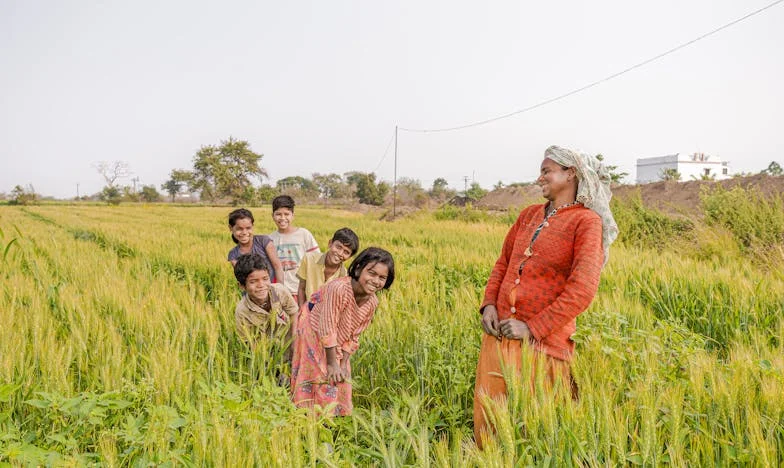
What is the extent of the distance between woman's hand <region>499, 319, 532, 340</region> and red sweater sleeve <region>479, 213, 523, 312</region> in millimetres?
262

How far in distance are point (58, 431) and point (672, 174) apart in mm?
50539

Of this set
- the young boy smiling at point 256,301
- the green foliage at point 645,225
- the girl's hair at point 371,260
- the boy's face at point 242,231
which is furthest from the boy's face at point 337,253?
the green foliage at point 645,225

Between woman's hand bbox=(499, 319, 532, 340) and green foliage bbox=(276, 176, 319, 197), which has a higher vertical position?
green foliage bbox=(276, 176, 319, 197)

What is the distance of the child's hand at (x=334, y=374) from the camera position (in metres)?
2.13

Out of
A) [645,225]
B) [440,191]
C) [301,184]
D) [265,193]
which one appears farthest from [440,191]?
[645,225]

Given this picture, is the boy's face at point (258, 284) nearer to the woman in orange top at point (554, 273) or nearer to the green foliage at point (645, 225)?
the woman in orange top at point (554, 273)

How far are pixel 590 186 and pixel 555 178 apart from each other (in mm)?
139

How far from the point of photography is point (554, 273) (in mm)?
1972

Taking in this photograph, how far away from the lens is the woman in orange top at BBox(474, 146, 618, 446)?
6.05 ft

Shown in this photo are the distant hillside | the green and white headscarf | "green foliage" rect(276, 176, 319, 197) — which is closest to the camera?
the green and white headscarf

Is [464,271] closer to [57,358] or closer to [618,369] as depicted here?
[618,369]

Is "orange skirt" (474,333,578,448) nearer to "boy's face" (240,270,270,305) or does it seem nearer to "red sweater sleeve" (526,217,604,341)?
"red sweater sleeve" (526,217,604,341)

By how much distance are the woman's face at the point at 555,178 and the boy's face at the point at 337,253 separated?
4.33ft

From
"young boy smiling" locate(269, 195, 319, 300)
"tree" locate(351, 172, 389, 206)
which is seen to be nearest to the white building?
"tree" locate(351, 172, 389, 206)
